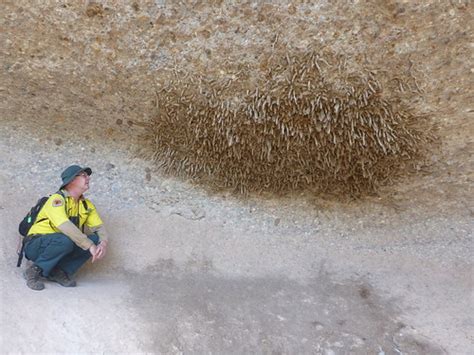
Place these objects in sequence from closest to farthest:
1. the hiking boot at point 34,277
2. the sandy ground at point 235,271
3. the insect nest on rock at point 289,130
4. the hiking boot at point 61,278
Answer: the sandy ground at point 235,271 < the hiking boot at point 34,277 < the hiking boot at point 61,278 < the insect nest on rock at point 289,130

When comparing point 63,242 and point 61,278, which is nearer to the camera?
point 63,242

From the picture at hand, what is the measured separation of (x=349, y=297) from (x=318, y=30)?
2.57 meters

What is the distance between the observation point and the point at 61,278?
4027 millimetres

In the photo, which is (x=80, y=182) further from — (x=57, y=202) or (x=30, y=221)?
(x=30, y=221)

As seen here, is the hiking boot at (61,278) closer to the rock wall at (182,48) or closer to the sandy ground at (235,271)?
the sandy ground at (235,271)

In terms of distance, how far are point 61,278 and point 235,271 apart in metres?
1.66

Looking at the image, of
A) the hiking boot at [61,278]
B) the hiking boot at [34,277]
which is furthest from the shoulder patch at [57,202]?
Result: the hiking boot at [61,278]

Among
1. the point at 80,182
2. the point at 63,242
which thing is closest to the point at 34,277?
the point at 63,242

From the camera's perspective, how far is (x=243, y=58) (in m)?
4.50

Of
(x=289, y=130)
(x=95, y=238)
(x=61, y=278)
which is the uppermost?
(x=289, y=130)

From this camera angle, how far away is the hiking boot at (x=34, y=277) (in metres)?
3.72

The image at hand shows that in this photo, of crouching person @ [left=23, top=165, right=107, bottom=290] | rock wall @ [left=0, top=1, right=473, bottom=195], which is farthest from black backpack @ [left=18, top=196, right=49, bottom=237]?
rock wall @ [left=0, top=1, right=473, bottom=195]

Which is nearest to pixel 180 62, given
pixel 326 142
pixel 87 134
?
pixel 87 134

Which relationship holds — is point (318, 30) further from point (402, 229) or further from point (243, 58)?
point (402, 229)
